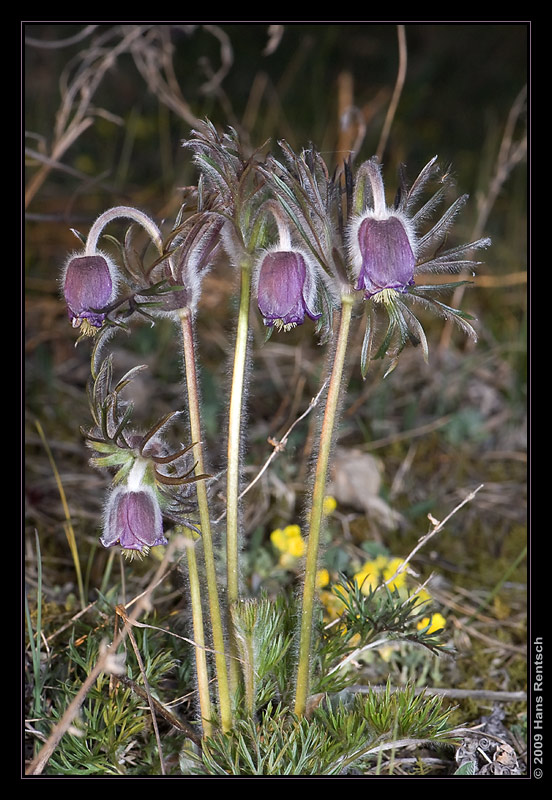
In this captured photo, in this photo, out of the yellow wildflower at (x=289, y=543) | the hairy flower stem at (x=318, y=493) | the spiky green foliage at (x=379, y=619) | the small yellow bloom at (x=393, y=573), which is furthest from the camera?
the yellow wildflower at (x=289, y=543)

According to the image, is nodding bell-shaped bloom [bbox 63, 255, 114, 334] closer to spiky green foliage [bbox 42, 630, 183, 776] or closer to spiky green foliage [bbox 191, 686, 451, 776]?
spiky green foliage [bbox 42, 630, 183, 776]

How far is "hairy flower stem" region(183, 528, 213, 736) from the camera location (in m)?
1.76

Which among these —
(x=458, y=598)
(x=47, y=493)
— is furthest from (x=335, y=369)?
(x=47, y=493)

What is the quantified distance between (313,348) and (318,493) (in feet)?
7.51

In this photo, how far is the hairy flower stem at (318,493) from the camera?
5.39 feet

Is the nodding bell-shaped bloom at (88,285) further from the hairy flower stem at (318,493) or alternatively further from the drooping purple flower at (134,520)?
the hairy flower stem at (318,493)

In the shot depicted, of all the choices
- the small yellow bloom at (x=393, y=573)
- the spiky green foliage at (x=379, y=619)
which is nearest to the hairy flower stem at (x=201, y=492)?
the spiky green foliage at (x=379, y=619)

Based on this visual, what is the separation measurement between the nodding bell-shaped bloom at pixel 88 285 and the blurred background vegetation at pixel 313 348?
0.36 metres

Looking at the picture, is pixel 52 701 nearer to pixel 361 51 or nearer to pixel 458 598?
pixel 458 598

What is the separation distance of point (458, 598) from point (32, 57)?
15.0 ft

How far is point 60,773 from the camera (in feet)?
5.85

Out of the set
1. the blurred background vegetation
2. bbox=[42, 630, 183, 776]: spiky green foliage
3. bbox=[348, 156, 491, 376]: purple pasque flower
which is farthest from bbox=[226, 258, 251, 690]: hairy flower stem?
bbox=[42, 630, 183, 776]: spiky green foliage

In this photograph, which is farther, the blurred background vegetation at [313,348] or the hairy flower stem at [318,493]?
the blurred background vegetation at [313,348]

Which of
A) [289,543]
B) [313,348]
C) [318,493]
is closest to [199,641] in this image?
[318,493]
